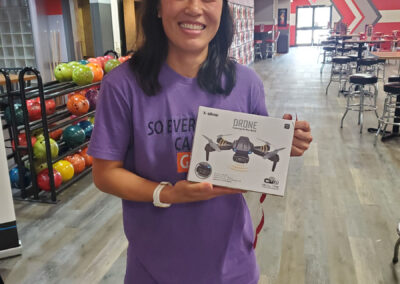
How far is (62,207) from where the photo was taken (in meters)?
3.44

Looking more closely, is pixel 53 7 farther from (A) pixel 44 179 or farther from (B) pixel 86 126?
(A) pixel 44 179

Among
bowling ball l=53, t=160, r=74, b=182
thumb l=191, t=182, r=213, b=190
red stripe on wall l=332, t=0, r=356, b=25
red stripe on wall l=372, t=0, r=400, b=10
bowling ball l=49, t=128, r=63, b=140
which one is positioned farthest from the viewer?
red stripe on wall l=332, t=0, r=356, b=25

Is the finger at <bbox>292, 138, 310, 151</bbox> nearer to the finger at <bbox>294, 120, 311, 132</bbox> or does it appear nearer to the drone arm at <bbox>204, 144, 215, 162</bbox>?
the finger at <bbox>294, 120, 311, 132</bbox>

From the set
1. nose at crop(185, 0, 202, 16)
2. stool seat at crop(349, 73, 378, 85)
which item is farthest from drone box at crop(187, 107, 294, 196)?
stool seat at crop(349, 73, 378, 85)

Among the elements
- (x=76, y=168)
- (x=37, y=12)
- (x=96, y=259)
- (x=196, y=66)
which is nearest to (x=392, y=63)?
(x=37, y=12)

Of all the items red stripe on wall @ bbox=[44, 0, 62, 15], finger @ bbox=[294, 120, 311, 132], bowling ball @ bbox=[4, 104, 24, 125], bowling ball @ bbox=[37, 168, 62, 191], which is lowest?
bowling ball @ bbox=[37, 168, 62, 191]

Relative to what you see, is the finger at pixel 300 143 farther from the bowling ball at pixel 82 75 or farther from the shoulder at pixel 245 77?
the bowling ball at pixel 82 75

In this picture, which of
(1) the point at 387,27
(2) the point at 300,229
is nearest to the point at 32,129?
(2) the point at 300,229

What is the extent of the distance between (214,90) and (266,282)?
1785 mm

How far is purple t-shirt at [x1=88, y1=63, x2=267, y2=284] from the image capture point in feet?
2.99

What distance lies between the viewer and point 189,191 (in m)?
0.85

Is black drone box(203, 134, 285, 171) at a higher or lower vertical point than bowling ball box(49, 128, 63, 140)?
higher

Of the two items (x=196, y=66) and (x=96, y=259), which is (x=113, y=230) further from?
(x=196, y=66)

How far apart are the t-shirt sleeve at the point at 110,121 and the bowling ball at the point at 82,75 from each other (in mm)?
3188
